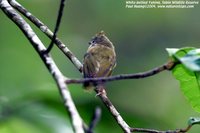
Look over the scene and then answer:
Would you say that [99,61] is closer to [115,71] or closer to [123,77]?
[123,77]

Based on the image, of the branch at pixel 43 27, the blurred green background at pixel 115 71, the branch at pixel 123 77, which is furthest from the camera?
the blurred green background at pixel 115 71

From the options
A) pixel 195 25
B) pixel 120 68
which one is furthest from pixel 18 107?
pixel 195 25

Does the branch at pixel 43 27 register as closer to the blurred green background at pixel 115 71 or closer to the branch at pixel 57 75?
the branch at pixel 57 75

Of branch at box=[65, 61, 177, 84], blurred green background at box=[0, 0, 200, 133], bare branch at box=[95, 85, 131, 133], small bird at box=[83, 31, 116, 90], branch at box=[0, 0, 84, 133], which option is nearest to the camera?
branch at box=[0, 0, 84, 133]

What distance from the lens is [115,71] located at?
7500 millimetres

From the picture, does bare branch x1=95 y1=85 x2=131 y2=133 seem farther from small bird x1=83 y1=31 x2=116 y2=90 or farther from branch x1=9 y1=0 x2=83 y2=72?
small bird x1=83 y1=31 x2=116 y2=90

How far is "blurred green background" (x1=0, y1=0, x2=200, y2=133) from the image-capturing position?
11.0 feet

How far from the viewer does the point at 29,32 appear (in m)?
2.50

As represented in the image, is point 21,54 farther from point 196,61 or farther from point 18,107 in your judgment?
point 196,61

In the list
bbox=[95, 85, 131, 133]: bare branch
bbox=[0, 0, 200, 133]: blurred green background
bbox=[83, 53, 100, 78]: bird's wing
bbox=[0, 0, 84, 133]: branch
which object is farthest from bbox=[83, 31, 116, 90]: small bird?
bbox=[0, 0, 84, 133]: branch

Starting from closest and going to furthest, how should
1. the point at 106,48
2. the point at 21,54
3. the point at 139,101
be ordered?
the point at 106,48 → the point at 21,54 → the point at 139,101

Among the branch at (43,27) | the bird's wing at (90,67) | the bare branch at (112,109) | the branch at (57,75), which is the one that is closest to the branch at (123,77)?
the branch at (57,75)

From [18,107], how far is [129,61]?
4.99m

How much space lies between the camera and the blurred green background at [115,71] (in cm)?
337
